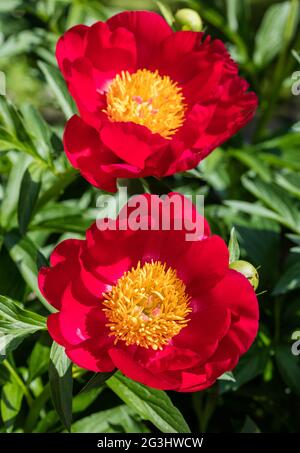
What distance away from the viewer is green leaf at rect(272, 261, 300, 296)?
1.21m

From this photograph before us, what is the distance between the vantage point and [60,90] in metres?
1.21

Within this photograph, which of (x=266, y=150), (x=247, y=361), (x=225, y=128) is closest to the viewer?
(x=225, y=128)

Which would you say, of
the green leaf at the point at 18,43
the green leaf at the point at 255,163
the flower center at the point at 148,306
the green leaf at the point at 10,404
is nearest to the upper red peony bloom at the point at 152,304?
the flower center at the point at 148,306

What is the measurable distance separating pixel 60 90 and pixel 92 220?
0.25 metres

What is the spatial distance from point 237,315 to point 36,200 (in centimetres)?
40

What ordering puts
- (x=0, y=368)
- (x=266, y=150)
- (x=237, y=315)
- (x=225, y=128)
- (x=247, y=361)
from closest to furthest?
(x=237, y=315), (x=225, y=128), (x=0, y=368), (x=247, y=361), (x=266, y=150)

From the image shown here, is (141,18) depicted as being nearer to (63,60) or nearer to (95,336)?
(63,60)

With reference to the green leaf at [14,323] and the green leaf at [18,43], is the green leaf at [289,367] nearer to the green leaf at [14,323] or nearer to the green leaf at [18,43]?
the green leaf at [14,323]

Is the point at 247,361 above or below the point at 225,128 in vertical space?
below

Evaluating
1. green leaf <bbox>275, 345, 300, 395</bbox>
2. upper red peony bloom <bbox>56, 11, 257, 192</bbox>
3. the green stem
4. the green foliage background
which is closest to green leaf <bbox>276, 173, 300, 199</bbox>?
the green foliage background

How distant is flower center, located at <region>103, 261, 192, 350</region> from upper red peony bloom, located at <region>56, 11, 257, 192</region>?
0.40 feet

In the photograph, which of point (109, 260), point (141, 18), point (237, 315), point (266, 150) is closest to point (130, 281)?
point (109, 260)

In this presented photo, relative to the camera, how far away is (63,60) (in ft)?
3.20
